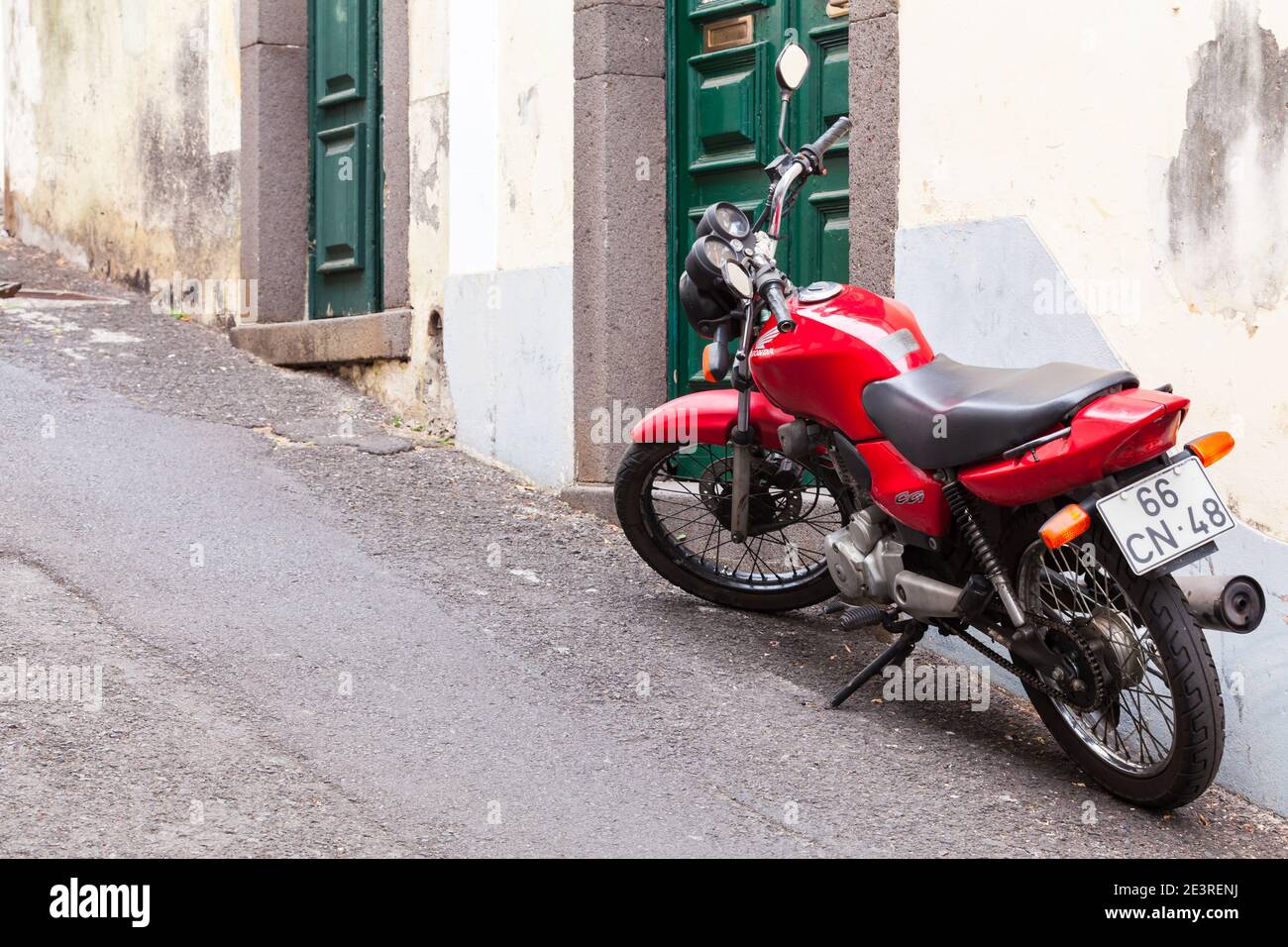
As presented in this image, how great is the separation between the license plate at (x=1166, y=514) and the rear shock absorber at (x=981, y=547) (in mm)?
398

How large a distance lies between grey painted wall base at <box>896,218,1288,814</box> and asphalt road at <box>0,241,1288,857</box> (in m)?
0.16

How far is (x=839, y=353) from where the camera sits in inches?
168

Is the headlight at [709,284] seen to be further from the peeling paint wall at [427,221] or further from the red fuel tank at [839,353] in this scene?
the peeling paint wall at [427,221]

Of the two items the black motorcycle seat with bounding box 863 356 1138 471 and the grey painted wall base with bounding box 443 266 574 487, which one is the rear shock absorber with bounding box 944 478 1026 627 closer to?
the black motorcycle seat with bounding box 863 356 1138 471

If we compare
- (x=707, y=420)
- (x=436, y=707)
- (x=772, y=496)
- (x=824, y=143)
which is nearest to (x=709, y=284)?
(x=707, y=420)

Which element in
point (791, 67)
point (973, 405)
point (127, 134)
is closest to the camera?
point (973, 405)

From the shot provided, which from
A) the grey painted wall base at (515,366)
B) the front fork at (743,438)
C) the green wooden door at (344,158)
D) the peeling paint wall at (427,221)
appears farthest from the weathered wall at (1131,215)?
the green wooden door at (344,158)

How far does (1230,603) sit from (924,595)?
83 cm

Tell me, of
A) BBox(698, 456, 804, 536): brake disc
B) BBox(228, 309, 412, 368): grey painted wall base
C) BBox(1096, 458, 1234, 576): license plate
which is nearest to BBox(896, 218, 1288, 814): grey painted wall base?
BBox(1096, 458, 1234, 576): license plate

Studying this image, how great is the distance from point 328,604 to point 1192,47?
118 inches

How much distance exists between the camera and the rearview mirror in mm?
4348

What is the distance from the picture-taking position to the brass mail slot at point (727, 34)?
6.21 m

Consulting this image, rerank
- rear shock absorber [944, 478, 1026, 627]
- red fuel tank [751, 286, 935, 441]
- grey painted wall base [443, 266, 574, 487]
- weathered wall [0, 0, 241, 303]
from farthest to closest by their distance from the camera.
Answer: weathered wall [0, 0, 241, 303], grey painted wall base [443, 266, 574, 487], red fuel tank [751, 286, 935, 441], rear shock absorber [944, 478, 1026, 627]

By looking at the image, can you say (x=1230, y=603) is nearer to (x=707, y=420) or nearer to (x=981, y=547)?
(x=981, y=547)
